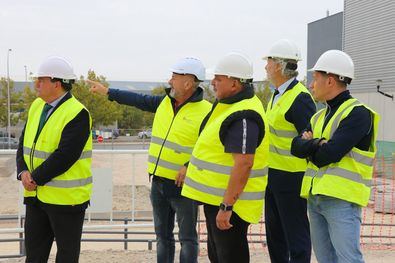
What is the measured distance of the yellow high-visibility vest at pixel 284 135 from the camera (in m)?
4.05

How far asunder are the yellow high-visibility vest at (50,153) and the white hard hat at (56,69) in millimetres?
209

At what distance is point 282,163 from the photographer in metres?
4.08

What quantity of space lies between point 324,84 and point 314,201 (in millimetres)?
850

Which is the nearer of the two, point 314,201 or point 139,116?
point 314,201

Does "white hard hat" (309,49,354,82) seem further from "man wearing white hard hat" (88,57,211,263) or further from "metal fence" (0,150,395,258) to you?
"metal fence" (0,150,395,258)

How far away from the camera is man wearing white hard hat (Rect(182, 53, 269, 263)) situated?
3.25 metres

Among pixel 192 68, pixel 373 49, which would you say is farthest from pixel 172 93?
pixel 373 49

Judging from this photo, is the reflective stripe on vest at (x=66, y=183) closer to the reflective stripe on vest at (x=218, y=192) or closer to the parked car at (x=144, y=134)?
the reflective stripe on vest at (x=218, y=192)

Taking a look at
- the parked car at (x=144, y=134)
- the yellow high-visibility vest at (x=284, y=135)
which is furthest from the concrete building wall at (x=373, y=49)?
the yellow high-visibility vest at (x=284, y=135)

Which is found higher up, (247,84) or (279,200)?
(247,84)

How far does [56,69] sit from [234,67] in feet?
4.63

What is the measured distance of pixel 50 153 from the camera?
3684mm

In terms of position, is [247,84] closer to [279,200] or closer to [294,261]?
[279,200]

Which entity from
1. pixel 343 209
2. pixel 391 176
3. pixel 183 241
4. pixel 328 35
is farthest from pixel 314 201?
pixel 328 35
